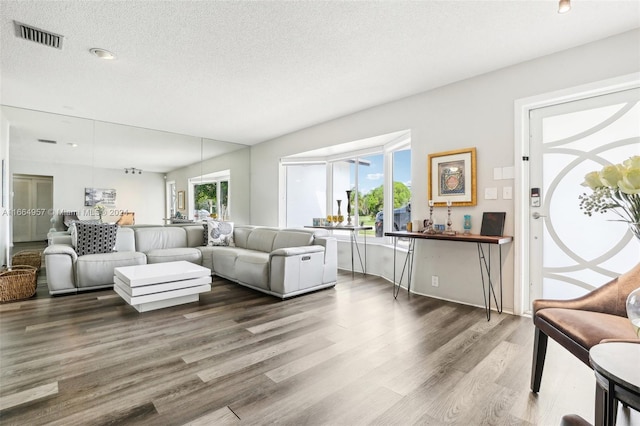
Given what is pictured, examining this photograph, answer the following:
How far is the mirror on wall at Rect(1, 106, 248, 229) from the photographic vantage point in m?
4.56

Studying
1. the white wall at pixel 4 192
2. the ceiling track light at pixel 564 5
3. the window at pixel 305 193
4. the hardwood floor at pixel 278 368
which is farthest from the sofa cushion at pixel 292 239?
the white wall at pixel 4 192

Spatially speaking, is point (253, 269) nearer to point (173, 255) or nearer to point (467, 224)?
point (173, 255)

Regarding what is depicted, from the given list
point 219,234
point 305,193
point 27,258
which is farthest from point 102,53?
point 305,193

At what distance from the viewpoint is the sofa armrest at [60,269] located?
366 cm

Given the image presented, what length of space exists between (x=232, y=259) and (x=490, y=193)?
135 inches

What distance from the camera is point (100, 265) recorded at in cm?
398

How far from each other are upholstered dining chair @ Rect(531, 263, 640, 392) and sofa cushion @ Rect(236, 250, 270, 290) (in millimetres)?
2776

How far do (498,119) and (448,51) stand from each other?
3.01 ft

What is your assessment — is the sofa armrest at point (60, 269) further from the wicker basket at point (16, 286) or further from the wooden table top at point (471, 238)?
the wooden table top at point (471, 238)

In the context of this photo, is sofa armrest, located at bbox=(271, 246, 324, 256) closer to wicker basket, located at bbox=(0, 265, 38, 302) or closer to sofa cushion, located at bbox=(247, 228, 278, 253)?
sofa cushion, located at bbox=(247, 228, 278, 253)

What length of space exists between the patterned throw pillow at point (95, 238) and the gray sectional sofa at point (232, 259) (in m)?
0.12

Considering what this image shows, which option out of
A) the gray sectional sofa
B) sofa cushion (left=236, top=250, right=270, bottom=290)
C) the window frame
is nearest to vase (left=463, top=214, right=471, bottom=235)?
the window frame

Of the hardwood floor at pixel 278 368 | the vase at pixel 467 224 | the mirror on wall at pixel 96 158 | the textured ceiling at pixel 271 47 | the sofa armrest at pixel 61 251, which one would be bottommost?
the hardwood floor at pixel 278 368

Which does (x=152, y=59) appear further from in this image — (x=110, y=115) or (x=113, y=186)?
(x=113, y=186)
